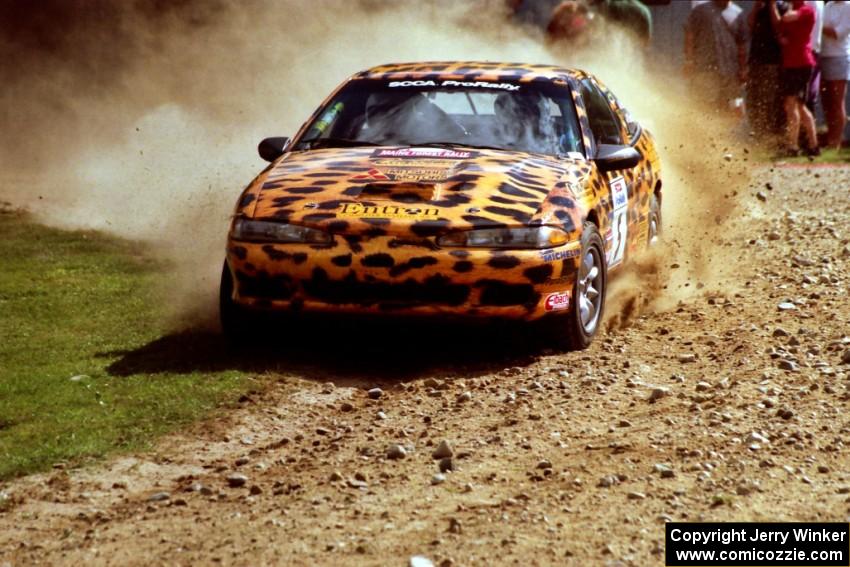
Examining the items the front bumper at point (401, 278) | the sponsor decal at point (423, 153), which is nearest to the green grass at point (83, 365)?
the front bumper at point (401, 278)

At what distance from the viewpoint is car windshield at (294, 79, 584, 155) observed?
850cm

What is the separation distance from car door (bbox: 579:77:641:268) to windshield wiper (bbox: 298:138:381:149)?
129cm

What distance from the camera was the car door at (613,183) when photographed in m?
8.52

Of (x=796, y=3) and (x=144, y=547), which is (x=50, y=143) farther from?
(x=144, y=547)

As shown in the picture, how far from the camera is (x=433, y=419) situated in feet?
21.4

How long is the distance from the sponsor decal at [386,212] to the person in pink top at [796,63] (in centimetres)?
1096

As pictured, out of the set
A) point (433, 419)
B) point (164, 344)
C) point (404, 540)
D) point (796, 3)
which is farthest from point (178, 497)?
point (796, 3)

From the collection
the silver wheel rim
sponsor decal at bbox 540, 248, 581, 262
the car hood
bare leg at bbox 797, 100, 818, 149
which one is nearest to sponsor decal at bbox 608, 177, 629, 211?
the car hood

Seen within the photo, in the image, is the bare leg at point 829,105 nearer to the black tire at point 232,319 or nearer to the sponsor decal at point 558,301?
the sponsor decal at point 558,301

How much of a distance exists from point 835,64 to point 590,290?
1129 cm

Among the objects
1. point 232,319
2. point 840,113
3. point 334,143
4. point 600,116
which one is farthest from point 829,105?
point 232,319

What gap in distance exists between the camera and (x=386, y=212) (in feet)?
24.0

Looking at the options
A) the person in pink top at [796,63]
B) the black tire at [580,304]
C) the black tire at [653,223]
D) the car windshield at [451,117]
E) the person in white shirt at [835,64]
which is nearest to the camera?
the black tire at [580,304]

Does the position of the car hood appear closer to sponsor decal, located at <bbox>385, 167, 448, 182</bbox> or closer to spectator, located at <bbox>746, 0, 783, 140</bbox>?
sponsor decal, located at <bbox>385, 167, 448, 182</bbox>
